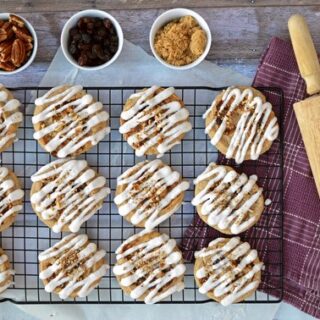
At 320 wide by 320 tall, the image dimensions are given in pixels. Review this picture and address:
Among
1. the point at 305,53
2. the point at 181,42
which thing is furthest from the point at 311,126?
the point at 181,42

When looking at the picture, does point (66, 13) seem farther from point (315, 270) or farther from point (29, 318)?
point (315, 270)

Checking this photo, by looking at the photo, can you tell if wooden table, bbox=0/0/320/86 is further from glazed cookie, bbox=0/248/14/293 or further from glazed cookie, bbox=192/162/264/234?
glazed cookie, bbox=0/248/14/293

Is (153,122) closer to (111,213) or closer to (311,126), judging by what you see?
(111,213)

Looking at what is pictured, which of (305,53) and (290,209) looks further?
(290,209)

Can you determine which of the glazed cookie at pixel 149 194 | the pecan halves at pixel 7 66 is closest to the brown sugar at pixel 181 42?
the glazed cookie at pixel 149 194

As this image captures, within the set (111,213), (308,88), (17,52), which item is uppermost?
(17,52)

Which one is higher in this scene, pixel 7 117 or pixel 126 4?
pixel 126 4

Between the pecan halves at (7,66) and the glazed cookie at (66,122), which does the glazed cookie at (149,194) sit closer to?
the glazed cookie at (66,122)
